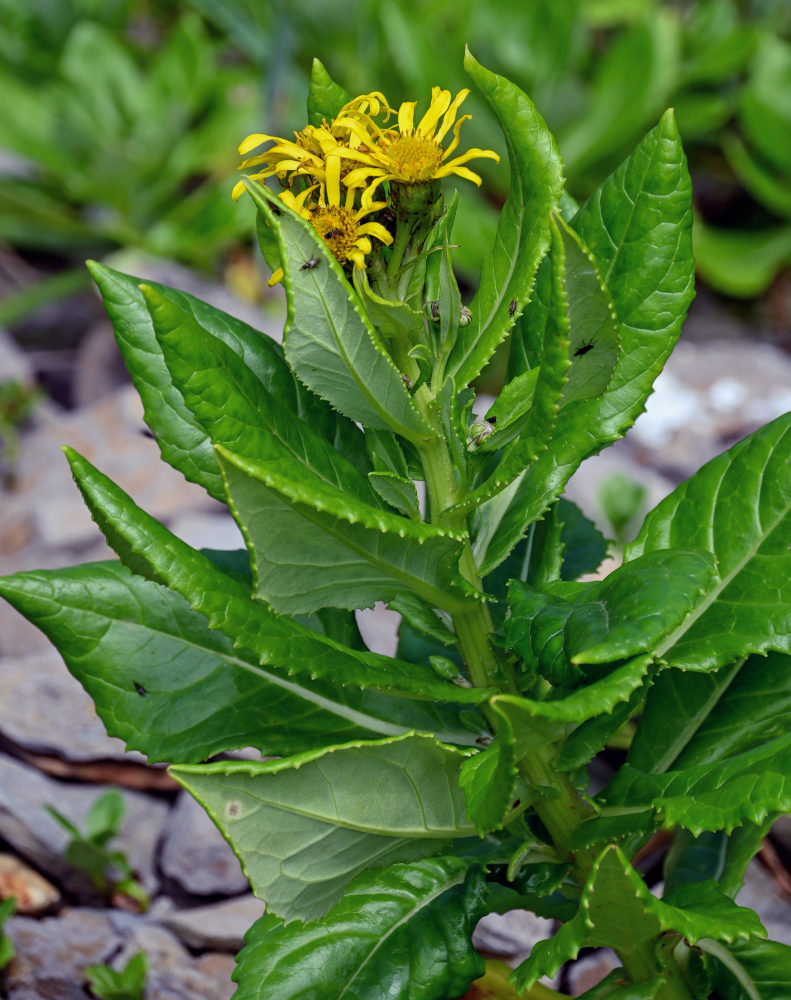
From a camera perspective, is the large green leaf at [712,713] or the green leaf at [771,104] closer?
the large green leaf at [712,713]

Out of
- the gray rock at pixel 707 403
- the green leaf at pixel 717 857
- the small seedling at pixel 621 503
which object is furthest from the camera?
the gray rock at pixel 707 403

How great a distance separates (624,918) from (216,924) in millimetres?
1115

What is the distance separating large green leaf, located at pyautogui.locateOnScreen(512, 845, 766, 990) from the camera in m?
1.31

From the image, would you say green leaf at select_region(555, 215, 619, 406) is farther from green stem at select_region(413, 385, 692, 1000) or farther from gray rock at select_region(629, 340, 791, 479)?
gray rock at select_region(629, 340, 791, 479)

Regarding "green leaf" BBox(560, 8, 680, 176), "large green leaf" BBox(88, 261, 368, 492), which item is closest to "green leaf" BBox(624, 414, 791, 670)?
"large green leaf" BBox(88, 261, 368, 492)

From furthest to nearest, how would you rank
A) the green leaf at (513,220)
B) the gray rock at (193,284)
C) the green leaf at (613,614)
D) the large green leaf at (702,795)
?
the gray rock at (193,284)
the green leaf at (513,220)
the large green leaf at (702,795)
the green leaf at (613,614)

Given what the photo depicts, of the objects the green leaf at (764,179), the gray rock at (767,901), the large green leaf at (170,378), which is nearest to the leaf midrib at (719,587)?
the large green leaf at (170,378)

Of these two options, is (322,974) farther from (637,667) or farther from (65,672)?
(65,672)

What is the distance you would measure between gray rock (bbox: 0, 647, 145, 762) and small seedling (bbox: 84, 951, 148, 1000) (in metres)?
0.63

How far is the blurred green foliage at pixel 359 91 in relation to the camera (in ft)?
16.2

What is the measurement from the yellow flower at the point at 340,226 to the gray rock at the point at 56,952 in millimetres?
1561

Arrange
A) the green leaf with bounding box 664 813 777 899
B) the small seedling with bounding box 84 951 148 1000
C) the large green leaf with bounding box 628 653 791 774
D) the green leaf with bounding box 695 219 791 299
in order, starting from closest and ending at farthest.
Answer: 1. the large green leaf with bounding box 628 653 791 774
2. the green leaf with bounding box 664 813 777 899
3. the small seedling with bounding box 84 951 148 1000
4. the green leaf with bounding box 695 219 791 299

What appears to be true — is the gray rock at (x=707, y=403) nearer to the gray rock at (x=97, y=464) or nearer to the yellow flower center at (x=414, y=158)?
the gray rock at (x=97, y=464)

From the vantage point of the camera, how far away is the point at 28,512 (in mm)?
3945
